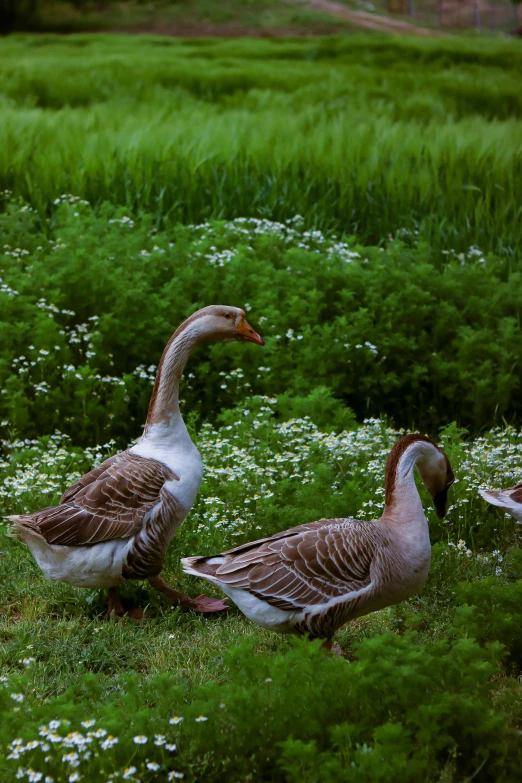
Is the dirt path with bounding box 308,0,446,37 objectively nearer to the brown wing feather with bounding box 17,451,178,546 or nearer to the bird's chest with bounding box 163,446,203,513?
the bird's chest with bounding box 163,446,203,513

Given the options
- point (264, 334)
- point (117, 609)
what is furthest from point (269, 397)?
point (117, 609)

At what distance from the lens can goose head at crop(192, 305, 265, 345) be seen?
4.65 metres

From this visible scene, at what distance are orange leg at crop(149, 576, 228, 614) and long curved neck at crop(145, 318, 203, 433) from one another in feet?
2.66

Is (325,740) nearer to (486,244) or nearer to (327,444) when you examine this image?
(327,444)

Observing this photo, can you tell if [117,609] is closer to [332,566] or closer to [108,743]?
[332,566]

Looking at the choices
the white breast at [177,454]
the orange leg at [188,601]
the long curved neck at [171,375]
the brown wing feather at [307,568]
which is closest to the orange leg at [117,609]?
the orange leg at [188,601]

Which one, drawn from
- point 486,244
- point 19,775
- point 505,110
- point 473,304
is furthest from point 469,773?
point 505,110

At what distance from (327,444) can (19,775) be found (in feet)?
10.1

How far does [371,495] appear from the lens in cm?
511

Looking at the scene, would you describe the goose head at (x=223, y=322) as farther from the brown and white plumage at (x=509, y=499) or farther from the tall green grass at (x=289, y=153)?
the tall green grass at (x=289, y=153)

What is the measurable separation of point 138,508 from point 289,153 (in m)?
6.83

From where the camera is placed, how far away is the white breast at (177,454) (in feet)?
14.7

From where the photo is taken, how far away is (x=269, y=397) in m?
6.86

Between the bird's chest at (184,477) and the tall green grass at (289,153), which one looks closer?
the bird's chest at (184,477)
